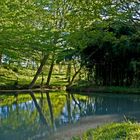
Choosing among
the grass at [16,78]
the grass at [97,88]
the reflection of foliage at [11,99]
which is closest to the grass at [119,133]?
the reflection of foliage at [11,99]

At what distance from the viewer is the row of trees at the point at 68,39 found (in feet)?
71.9

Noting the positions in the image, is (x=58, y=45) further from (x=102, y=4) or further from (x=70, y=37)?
(x=102, y=4)

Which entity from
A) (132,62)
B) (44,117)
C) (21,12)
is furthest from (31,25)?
(44,117)

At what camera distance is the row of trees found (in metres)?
21.9

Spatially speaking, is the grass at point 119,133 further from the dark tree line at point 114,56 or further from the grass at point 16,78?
the grass at point 16,78

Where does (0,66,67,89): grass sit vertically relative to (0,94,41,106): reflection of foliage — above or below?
above

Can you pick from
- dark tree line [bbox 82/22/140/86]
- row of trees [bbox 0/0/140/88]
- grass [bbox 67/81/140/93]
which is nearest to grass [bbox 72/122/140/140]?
row of trees [bbox 0/0/140/88]

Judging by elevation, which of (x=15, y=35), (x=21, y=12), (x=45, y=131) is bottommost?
(x=45, y=131)

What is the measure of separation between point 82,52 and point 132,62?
195 inches

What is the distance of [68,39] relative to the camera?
24156mm

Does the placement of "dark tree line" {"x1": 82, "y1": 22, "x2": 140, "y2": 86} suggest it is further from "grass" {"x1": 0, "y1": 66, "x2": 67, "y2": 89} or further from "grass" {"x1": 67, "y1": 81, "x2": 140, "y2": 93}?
"grass" {"x1": 0, "y1": 66, "x2": 67, "y2": 89}

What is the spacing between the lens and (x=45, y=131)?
8.64 metres

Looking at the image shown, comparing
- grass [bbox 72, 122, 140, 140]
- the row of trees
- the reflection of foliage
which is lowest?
the reflection of foliage

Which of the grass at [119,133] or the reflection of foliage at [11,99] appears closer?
the grass at [119,133]
